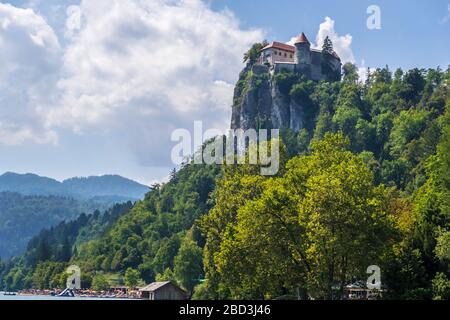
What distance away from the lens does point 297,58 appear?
162 metres

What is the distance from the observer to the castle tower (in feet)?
517

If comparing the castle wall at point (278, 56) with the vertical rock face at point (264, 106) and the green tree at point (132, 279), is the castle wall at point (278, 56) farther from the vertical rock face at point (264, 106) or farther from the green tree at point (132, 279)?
the green tree at point (132, 279)

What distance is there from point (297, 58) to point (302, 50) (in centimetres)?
248

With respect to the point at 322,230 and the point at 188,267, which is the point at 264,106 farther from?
the point at 322,230

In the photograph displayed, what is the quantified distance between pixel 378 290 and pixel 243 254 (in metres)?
9.42

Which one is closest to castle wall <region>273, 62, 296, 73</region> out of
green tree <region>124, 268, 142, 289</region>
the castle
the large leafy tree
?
the castle

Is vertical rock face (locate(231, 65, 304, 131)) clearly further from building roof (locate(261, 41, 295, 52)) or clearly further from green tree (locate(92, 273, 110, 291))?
green tree (locate(92, 273, 110, 291))

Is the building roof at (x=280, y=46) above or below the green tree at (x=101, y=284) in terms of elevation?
above

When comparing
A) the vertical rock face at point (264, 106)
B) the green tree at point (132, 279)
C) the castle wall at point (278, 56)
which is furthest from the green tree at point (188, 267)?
the castle wall at point (278, 56)

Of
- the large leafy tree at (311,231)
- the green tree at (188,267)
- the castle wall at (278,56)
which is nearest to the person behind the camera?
the large leafy tree at (311,231)

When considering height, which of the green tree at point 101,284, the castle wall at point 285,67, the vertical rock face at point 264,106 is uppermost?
the castle wall at point 285,67

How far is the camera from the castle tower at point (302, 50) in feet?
517

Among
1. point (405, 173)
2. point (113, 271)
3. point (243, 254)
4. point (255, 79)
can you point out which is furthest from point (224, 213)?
point (255, 79)

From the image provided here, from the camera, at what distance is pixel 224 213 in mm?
50469
